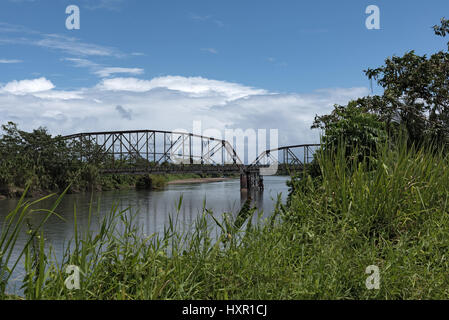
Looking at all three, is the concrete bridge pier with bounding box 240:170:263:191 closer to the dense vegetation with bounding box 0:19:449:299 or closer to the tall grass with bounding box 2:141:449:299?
the dense vegetation with bounding box 0:19:449:299

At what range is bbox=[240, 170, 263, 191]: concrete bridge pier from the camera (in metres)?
62.4

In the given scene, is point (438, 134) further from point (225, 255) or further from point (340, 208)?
point (225, 255)

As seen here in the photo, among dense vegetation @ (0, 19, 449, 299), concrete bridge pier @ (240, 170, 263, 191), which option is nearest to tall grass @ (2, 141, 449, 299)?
dense vegetation @ (0, 19, 449, 299)

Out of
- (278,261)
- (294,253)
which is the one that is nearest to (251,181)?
(294,253)

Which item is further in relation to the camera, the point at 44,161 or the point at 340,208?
the point at 44,161

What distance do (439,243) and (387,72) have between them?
19625 millimetres

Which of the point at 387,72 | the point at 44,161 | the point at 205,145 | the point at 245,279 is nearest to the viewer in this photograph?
the point at 245,279

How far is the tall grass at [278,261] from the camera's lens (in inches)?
156

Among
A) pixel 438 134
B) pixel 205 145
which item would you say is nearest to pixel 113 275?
pixel 438 134

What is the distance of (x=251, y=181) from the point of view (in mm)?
66500

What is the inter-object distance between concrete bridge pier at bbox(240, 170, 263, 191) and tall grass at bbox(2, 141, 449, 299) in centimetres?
5542

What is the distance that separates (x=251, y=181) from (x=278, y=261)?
204ft

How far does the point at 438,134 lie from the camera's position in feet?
62.0
